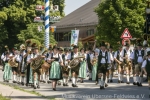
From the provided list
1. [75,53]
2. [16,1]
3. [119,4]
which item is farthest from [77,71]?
[16,1]

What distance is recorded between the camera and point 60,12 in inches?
2621

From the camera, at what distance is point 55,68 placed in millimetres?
16484

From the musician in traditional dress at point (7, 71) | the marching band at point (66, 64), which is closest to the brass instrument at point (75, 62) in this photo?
the marching band at point (66, 64)

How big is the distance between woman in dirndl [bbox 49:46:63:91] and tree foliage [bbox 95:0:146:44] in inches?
1038

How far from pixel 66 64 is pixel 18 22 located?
35699 mm

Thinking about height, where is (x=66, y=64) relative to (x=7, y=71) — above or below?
above

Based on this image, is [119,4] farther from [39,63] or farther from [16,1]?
[39,63]

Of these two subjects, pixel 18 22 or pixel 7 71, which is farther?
pixel 18 22

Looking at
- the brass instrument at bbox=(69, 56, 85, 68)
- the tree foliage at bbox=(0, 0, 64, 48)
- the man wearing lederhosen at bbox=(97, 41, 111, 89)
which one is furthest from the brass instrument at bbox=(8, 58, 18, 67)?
the tree foliage at bbox=(0, 0, 64, 48)

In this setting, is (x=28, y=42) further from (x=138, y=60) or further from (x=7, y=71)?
(x=138, y=60)

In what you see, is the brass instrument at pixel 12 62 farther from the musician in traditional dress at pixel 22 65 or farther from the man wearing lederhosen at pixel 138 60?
the man wearing lederhosen at pixel 138 60

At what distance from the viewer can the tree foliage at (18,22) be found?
165ft

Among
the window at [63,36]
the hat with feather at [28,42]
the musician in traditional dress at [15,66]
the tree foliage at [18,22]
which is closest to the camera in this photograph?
the hat with feather at [28,42]

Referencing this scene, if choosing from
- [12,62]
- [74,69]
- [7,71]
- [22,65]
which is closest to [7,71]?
[7,71]
